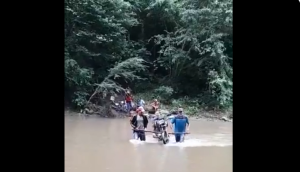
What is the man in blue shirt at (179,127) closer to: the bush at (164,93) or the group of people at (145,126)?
the group of people at (145,126)

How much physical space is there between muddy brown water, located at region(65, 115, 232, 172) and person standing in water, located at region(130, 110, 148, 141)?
3.5 inches

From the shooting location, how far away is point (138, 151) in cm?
550

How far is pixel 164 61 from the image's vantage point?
7844mm

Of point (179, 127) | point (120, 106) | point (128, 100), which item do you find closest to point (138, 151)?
point (179, 127)

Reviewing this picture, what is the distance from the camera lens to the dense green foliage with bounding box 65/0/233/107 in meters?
7.46

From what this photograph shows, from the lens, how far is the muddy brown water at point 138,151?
16.5 feet

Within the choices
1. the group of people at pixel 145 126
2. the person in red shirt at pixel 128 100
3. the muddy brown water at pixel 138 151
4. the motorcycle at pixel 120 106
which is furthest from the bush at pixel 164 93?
the group of people at pixel 145 126

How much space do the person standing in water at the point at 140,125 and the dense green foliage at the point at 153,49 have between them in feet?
5.39

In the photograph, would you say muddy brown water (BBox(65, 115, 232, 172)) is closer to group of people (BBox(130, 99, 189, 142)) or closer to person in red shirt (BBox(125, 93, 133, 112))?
group of people (BBox(130, 99, 189, 142))

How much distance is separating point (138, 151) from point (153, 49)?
2.90 meters
